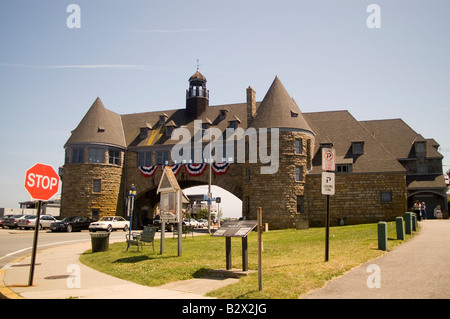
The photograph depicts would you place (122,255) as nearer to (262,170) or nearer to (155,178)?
(262,170)

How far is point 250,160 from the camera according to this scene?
36156 mm

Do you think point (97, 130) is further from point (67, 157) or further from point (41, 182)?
point (41, 182)

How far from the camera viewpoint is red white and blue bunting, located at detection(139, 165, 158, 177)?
4461 cm

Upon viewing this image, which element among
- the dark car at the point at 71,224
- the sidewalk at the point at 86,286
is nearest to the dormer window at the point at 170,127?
the dark car at the point at 71,224

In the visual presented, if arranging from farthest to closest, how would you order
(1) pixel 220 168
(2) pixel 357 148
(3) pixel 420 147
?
(1) pixel 220 168 < (3) pixel 420 147 < (2) pixel 357 148

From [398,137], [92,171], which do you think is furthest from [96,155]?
[398,137]

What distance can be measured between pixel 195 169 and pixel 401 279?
113 ft

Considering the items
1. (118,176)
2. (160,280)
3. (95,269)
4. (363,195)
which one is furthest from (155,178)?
(160,280)

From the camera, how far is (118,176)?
45500mm

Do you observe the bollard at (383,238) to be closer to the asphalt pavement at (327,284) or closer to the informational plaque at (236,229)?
the asphalt pavement at (327,284)

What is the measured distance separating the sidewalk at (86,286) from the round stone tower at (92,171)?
30863mm

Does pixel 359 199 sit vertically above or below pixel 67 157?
below

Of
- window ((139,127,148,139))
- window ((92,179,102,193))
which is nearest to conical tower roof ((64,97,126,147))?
window ((139,127,148,139))

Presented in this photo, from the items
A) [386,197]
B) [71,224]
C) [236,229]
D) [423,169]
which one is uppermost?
[423,169]
